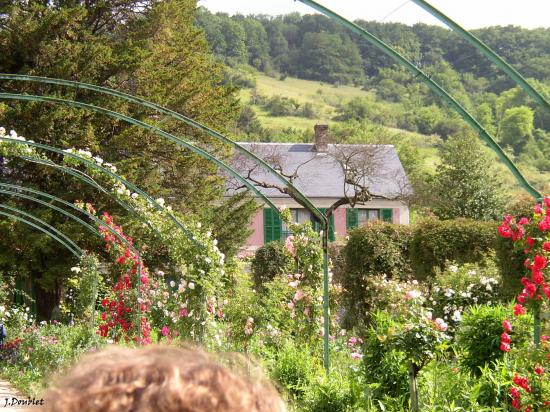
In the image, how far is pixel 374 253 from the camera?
15.0 m

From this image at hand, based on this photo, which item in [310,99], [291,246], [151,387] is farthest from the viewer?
[310,99]

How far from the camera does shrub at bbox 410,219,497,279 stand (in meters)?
13.1

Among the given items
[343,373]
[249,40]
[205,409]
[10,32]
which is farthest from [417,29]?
[205,409]

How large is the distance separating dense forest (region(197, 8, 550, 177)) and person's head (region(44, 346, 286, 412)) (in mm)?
47209

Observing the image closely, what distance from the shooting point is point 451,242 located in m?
13.2

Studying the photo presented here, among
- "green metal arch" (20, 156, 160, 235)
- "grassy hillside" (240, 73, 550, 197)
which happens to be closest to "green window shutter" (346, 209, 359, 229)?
"green metal arch" (20, 156, 160, 235)

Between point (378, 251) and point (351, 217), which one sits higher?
point (351, 217)

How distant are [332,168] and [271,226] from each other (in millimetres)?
3447

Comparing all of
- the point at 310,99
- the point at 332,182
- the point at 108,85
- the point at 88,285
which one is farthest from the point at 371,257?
the point at 310,99

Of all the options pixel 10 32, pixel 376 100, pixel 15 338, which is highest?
pixel 376 100

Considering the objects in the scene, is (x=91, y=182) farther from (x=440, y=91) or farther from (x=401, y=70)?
(x=401, y=70)

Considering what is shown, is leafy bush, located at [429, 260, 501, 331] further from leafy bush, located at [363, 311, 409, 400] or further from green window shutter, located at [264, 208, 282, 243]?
green window shutter, located at [264, 208, 282, 243]

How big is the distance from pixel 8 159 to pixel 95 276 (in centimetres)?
418

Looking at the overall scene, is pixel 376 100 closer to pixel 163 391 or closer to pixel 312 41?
pixel 312 41
